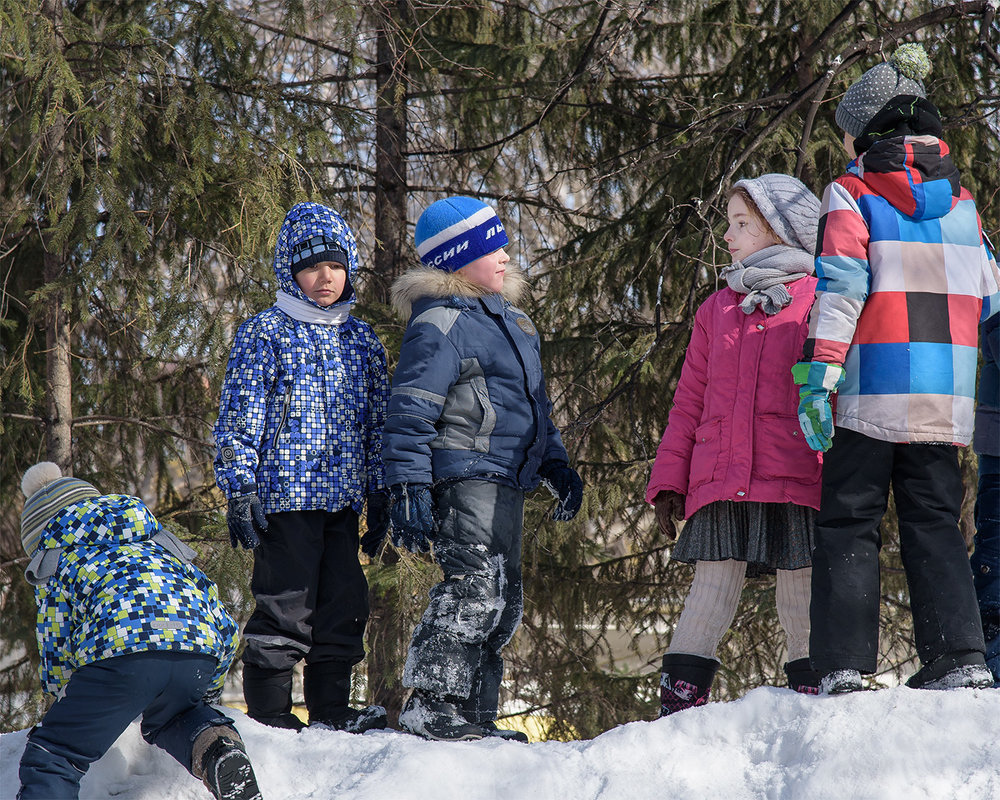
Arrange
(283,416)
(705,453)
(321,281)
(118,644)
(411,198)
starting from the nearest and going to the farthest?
(118,644), (705,453), (283,416), (321,281), (411,198)

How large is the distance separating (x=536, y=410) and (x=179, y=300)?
9.39 feet

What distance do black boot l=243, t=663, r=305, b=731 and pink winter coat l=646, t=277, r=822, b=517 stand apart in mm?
1538

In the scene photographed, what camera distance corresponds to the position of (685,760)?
2.97 meters

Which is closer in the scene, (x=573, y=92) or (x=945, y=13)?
(x=945, y=13)

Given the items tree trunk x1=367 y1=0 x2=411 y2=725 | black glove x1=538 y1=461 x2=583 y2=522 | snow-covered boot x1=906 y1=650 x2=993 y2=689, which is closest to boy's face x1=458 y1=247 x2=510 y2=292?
black glove x1=538 y1=461 x2=583 y2=522

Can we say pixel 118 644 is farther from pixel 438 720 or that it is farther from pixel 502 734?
pixel 502 734

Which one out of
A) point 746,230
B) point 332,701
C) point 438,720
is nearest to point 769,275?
point 746,230

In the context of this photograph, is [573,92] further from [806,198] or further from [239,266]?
[806,198]

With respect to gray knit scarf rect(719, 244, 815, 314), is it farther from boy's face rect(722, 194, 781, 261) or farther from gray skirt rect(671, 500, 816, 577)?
gray skirt rect(671, 500, 816, 577)

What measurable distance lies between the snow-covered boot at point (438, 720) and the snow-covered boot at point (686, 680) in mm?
658

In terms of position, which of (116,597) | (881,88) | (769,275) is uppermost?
(881,88)

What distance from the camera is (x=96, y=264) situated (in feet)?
18.2

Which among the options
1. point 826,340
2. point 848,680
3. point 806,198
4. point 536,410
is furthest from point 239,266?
point 848,680

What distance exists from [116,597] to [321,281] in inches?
61.8
